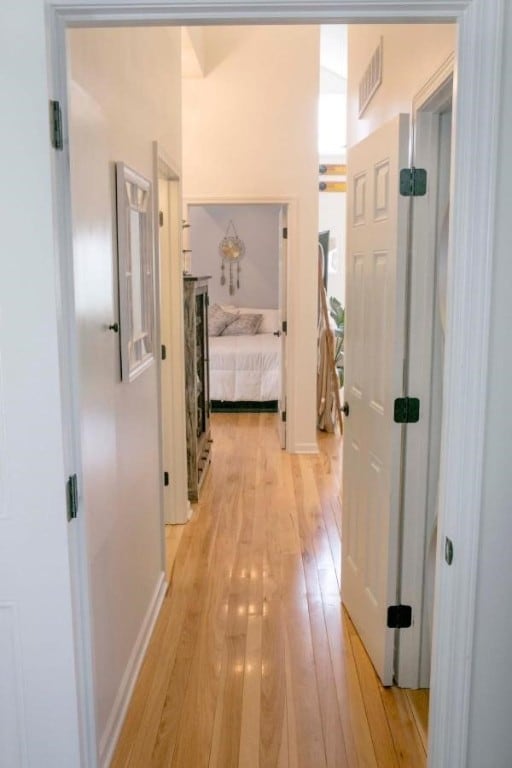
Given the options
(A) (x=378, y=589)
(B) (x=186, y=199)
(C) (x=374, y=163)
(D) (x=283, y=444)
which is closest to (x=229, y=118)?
(B) (x=186, y=199)

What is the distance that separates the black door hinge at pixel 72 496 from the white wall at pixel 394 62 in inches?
59.5

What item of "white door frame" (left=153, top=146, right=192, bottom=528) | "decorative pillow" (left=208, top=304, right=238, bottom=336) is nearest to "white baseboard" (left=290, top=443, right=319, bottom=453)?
"white door frame" (left=153, top=146, right=192, bottom=528)

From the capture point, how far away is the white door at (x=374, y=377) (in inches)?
99.7

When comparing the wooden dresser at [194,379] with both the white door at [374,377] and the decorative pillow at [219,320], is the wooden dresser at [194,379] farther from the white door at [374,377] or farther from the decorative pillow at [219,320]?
the decorative pillow at [219,320]

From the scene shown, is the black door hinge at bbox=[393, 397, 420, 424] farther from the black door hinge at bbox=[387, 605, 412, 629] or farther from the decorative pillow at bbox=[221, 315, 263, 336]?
the decorative pillow at bbox=[221, 315, 263, 336]

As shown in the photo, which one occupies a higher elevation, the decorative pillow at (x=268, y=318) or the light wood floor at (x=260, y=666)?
the decorative pillow at (x=268, y=318)

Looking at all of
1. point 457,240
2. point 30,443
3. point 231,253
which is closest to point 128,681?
point 30,443

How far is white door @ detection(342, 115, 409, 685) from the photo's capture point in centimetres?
253

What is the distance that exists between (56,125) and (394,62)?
1631 mm

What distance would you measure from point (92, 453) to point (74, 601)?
508 millimetres

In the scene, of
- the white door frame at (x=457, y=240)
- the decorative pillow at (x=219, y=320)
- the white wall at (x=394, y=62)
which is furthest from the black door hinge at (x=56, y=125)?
the decorative pillow at (x=219, y=320)

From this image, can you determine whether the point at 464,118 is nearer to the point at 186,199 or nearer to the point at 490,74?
the point at 490,74

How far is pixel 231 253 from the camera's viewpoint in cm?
1046

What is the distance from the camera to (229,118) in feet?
20.2
